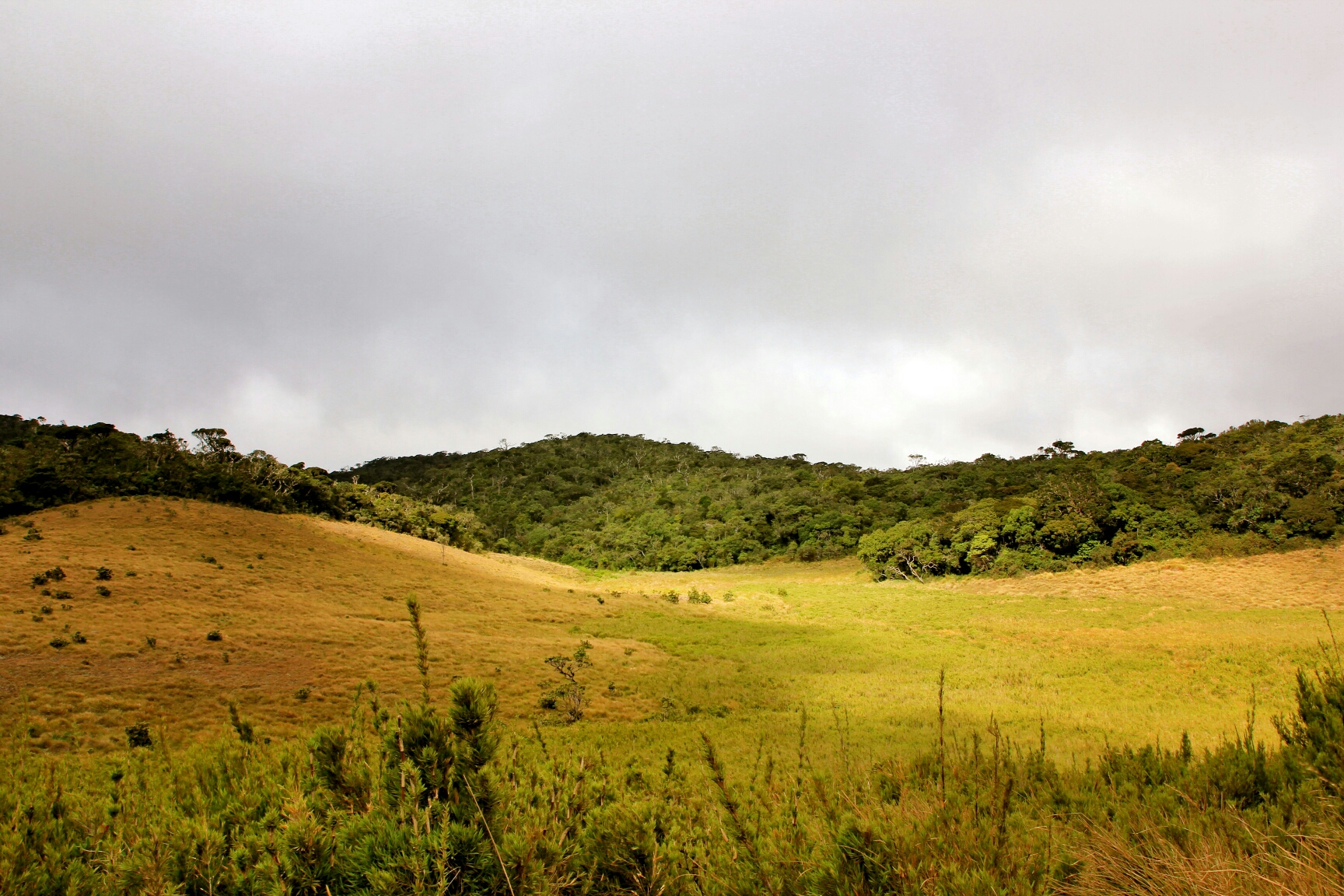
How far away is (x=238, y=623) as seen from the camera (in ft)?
74.2

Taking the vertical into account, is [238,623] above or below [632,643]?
above

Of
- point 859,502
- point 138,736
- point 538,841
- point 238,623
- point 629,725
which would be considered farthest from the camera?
point 859,502

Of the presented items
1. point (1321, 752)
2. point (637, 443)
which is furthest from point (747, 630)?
point (637, 443)

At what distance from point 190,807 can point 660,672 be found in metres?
19.9

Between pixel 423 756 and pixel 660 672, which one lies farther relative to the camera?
pixel 660 672

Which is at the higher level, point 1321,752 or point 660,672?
point 1321,752

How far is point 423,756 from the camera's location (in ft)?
8.98

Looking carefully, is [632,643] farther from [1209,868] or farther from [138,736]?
[1209,868]

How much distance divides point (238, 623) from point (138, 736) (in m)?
11.7

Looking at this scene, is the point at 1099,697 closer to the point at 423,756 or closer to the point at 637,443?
the point at 423,756

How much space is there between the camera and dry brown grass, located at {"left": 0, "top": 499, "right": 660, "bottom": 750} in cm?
1525

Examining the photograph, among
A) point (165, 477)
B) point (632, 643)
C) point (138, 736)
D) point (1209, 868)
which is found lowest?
point (632, 643)

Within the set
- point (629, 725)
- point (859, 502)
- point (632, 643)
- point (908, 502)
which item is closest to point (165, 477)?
point (632, 643)

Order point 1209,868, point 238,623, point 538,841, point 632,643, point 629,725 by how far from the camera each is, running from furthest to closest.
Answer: point 632,643 < point 238,623 < point 629,725 < point 1209,868 < point 538,841
